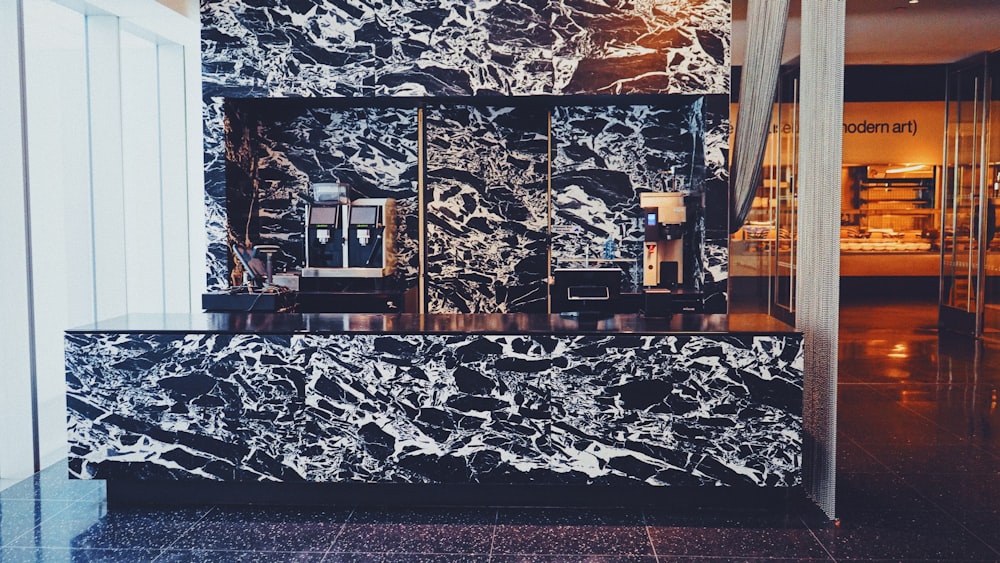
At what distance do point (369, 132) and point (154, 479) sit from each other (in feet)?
12.3

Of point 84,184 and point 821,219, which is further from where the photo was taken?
point 84,184

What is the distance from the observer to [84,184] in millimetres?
5801

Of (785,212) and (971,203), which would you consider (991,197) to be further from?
(785,212)

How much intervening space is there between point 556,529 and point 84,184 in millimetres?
4336

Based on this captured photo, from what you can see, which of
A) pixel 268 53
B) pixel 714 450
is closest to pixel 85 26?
pixel 268 53

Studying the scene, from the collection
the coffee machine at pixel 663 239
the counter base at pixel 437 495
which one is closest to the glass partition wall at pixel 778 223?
the coffee machine at pixel 663 239

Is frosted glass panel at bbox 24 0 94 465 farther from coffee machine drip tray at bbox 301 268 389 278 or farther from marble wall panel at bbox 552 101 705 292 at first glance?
marble wall panel at bbox 552 101 705 292

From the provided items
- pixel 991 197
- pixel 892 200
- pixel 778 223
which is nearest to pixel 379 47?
pixel 778 223

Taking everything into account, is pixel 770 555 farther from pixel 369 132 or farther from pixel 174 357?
pixel 369 132

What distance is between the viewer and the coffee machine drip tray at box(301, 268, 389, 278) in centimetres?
638

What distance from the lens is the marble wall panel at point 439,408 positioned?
3.93 m

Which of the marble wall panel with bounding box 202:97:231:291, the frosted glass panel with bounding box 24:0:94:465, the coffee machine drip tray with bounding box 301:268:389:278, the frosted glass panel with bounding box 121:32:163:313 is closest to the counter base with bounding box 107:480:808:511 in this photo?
the frosted glass panel with bounding box 24:0:94:465

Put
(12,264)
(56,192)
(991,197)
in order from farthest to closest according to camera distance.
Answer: (991,197) → (56,192) → (12,264)

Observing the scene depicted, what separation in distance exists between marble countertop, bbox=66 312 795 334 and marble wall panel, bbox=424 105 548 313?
2.55 meters
